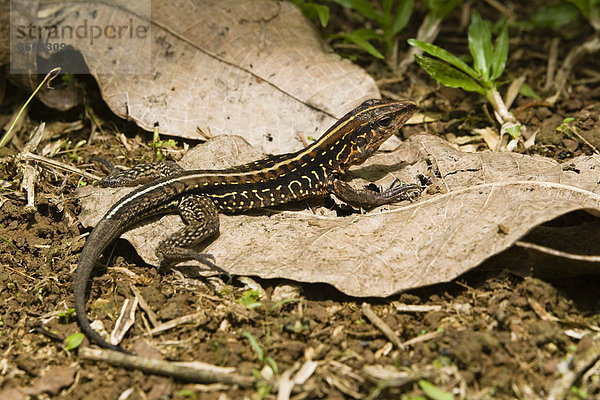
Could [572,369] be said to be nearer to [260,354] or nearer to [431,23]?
[260,354]

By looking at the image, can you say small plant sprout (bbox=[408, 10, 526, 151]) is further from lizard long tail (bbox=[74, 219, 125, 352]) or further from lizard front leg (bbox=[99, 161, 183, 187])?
lizard long tail (bbox=[74, 219, 125, 352])

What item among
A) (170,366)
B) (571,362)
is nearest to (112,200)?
(170,366)

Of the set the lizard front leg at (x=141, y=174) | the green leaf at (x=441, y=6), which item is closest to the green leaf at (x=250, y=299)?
the lizard front leg at (x=141, y=174)

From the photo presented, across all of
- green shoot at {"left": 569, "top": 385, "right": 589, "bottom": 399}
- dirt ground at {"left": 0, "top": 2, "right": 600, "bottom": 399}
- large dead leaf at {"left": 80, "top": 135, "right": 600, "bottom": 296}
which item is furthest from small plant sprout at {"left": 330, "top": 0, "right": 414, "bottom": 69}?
green shoot at {"left": 569, "top": 385, "right": 589, "bottom": 399}

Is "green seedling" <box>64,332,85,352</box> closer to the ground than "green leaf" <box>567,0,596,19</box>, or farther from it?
closer to the ground

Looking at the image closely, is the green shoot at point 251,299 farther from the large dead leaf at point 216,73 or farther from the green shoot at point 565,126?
the green shoot at point 565,126

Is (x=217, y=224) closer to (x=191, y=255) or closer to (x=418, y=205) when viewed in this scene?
(x=191, y=255)
